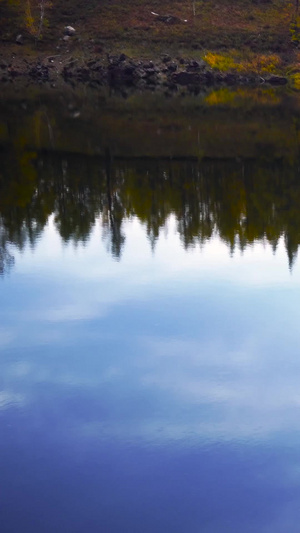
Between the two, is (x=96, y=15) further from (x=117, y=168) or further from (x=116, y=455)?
(x=116, y=455)

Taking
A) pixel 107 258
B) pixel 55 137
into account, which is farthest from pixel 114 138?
pixel 107 258

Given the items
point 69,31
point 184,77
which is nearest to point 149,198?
point 184,77

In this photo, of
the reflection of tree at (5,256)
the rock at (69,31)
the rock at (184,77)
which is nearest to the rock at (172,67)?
the rock at (184,77)

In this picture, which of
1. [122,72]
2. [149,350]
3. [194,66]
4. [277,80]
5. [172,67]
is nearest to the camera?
[149,350]

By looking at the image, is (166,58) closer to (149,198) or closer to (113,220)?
(149,198)

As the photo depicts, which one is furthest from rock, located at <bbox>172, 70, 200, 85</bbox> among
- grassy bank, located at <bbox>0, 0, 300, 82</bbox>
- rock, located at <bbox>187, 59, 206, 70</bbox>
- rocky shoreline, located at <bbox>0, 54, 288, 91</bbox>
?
grassy bank, located at <bbox>0, 0, 300, 82</bbox>

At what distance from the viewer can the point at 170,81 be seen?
93.5 m

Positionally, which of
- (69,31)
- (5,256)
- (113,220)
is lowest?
(113,220)

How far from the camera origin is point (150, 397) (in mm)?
13836

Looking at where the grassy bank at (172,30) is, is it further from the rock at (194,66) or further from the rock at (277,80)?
the rock at (277,80)

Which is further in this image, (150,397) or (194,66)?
(194,66)

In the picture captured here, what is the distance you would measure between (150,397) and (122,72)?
85.4 metres

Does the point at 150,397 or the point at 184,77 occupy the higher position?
the point at 184,77

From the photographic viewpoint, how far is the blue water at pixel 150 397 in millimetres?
10773
